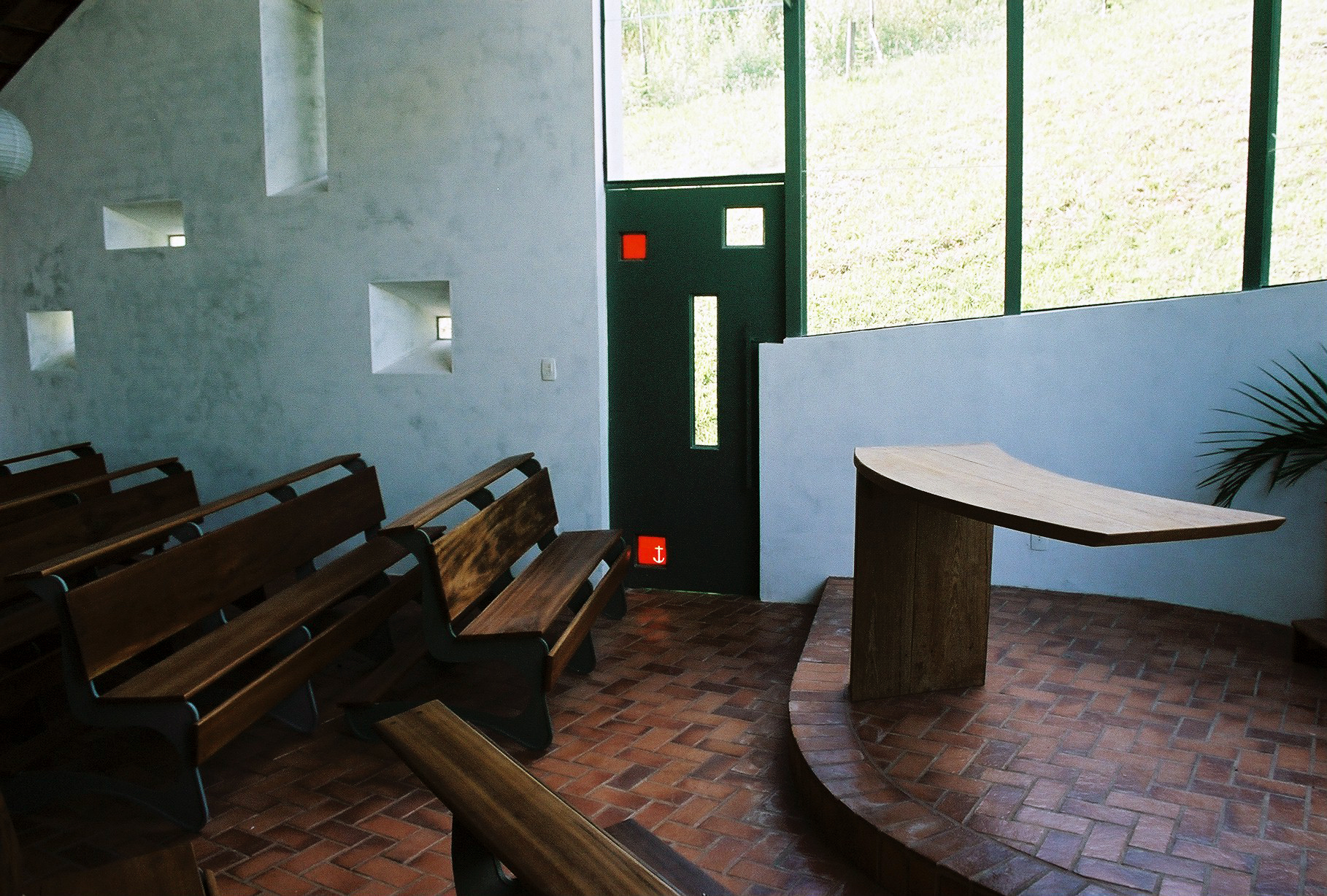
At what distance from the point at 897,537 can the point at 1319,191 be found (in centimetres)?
247

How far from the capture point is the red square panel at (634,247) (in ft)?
17.3

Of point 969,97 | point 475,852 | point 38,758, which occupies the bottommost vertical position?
point 38,758

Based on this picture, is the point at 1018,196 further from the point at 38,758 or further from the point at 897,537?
Answer: the point at 38,758

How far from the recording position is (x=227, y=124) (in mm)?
5699

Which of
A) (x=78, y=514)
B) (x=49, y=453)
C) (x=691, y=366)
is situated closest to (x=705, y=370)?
(x=691, y=366)

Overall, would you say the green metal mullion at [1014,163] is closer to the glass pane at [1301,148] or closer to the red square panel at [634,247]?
the glass pane at [1301,148]

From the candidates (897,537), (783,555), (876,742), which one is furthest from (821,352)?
(876,742)

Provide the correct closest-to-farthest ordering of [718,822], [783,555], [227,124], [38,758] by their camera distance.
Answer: [718,822] → [38,758] → [783,555] → [227,124]

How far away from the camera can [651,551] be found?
17.9 feet

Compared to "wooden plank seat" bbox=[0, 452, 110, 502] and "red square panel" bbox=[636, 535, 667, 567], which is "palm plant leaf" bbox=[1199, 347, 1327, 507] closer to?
"red square panel" bbox=[636, 535, 667, 567]

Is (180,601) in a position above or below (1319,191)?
below

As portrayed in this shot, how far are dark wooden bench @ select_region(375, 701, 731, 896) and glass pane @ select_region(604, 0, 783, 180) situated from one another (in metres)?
3.92

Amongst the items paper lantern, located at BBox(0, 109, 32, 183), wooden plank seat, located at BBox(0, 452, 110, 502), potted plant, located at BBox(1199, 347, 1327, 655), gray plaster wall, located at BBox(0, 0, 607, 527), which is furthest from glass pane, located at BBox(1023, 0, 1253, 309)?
paper lantern, located at BBox(0, 109, 32, 183)

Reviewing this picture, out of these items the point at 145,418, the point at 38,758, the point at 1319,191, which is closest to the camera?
the point at 38,758
